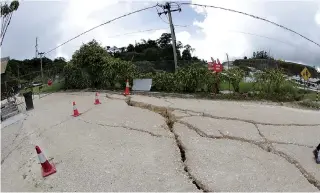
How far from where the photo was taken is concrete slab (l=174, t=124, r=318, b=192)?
17.4 ft

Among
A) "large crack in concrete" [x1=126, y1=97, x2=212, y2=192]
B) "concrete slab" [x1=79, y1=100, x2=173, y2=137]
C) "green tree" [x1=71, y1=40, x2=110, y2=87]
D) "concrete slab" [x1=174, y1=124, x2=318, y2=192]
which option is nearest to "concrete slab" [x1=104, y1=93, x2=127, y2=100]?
"large crack in concrete" [x1=126, y1=97, x2=212, y2=192]

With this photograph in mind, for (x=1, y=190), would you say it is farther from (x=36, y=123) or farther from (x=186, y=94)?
(x=186, y=94)

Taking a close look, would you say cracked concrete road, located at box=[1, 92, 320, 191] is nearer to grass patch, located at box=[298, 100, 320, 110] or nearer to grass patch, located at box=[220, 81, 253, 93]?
grass patch, located at box=[298, 100, 320, 110]

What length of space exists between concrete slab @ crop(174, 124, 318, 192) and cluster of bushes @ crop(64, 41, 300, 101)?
19.5ft

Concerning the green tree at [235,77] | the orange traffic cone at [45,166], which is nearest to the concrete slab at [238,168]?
the orange traffic cone at [45,166]

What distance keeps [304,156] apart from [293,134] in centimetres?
132

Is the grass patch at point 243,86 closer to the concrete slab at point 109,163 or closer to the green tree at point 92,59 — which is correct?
the green tree at point 92,59

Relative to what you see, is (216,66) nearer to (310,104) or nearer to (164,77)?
(164,77)

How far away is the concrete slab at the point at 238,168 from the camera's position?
5316 mm

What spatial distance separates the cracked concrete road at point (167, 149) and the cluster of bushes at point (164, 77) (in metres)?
2.17

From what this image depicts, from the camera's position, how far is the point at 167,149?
6859mm

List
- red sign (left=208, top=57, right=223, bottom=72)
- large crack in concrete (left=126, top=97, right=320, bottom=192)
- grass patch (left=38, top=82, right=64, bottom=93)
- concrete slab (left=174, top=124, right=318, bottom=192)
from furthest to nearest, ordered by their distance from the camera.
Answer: grass patch (left=38, top=82, right=64, bottom=93), red sign (left=208, top=57, right=223, bottom=72), large crack in concrete (left=126, top=97, right=320, bottom=192), concrete slab (left=174, top=124, right=318, bottom=192)

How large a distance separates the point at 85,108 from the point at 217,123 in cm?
464

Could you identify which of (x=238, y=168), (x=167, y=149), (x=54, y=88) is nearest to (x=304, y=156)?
(x=238, y=168)
